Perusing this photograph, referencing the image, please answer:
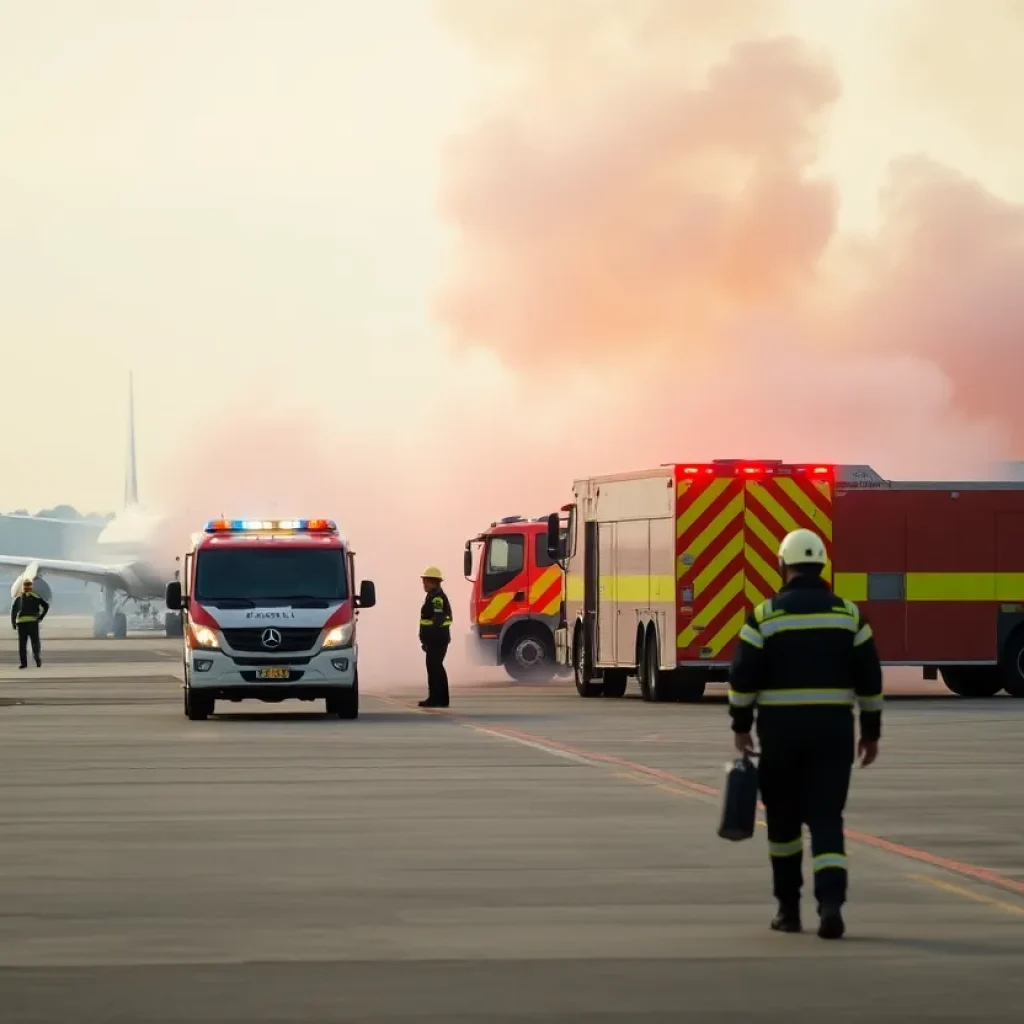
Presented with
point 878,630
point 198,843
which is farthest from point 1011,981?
point 878,630

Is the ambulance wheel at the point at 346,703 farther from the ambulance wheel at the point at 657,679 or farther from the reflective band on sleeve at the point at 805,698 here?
the reflective band on sleeve at the point at 805,698

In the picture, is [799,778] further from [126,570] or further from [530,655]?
[126,570]

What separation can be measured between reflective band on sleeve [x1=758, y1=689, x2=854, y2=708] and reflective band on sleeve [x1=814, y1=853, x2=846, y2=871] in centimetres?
68

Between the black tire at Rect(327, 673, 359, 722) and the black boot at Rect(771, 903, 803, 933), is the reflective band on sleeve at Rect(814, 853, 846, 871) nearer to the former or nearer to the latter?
the black boot at Rect(771, 903, 803, 933)

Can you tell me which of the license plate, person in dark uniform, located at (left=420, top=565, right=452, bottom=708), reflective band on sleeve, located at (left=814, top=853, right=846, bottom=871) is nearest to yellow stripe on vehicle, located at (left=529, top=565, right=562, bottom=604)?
person in dark uniform, located at (left=420, top=565, right=452, bottom=708)

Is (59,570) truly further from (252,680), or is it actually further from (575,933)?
(575,933)

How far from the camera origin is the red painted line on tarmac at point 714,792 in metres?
14.1

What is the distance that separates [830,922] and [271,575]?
20.9 metres

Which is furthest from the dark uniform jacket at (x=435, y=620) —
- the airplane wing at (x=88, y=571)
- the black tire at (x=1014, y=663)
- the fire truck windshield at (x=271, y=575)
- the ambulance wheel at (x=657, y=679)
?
the airplane wing at (x=88, y=571)

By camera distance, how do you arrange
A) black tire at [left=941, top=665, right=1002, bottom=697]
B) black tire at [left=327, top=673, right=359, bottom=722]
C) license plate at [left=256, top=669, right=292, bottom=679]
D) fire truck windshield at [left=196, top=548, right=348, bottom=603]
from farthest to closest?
1. black tire at [left=941, top=665, right=1002, bottom=697]
2. fire truck windshield at [left=196, top=548, right=348, bottom=603]
3. black tire at [left=327, top=673, right=359, bottom=722]
4. license plate at [left=256, top=669, right=292, bottom=679]

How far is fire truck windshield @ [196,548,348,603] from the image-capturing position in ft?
104

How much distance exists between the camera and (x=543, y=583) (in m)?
45.1

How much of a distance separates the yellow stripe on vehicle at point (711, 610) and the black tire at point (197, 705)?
21.5 ft

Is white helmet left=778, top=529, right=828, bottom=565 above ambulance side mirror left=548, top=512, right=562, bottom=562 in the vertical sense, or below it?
below
